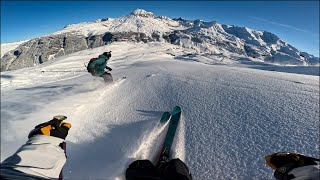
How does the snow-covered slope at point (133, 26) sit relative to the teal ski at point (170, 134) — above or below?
above

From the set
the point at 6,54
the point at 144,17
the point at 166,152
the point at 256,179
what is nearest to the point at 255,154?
the point at 256,179

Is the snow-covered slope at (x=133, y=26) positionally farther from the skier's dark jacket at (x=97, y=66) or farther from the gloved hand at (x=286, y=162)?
the gloved hand at (x=286, y=162)

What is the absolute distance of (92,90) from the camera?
8.19 m

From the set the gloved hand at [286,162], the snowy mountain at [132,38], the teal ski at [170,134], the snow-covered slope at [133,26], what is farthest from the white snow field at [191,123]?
the snow-covered slope at [133,26]

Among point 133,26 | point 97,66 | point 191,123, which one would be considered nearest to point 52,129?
point 191,123

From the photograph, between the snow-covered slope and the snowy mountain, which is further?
the snow-covered slope

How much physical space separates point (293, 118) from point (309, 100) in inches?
48.7

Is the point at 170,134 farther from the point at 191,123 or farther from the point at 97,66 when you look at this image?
the point at 97,66

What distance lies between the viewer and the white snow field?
12.5 feet

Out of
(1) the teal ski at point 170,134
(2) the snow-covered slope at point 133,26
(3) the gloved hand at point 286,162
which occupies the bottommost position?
(1) the teal ski at point 170,134

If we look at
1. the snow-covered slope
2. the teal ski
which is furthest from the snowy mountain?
the teal ski

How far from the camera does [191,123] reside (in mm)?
5086

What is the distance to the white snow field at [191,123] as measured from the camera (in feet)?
12.5

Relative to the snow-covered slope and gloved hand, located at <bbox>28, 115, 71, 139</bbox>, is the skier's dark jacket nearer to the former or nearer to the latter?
gloved hand, located at <bbox>28, 115, 71, 139</bbox>
